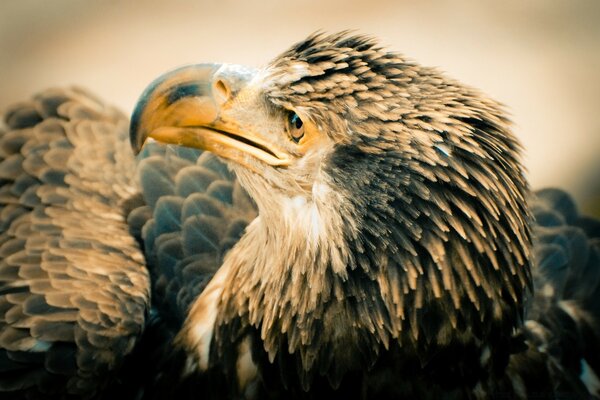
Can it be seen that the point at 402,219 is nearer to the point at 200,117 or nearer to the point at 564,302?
the point at 200,117

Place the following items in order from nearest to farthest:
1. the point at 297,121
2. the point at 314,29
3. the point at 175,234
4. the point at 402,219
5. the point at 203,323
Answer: the point at 402,219 → the point at 297,121 → the point at 203,323 → the point at 175,234 → the point at 314,29

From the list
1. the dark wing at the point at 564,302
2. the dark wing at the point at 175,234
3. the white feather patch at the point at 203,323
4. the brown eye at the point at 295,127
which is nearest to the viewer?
the brown eye at the point at 295,127

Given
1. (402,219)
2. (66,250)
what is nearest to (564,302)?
(402,219)

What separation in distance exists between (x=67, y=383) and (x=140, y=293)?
395 mm

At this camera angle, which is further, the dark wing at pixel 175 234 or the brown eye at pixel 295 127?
the dark wing at pixel 175 234

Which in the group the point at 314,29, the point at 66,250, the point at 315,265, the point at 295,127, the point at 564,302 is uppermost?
the point at 295,127

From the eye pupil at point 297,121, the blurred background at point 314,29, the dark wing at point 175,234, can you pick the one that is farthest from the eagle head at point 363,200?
the blurred background at point 314,29

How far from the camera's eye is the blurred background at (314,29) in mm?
7301

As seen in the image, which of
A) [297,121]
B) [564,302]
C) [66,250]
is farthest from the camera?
[564,302]

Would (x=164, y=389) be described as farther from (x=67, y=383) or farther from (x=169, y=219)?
(x=169, y=219)

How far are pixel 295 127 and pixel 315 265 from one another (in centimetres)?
40

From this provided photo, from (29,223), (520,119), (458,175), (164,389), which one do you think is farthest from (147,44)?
(458,175)

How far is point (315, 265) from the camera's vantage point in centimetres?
273

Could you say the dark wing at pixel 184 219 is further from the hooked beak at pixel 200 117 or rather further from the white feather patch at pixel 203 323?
the hooked beak at pixel 200 117
